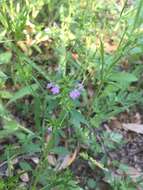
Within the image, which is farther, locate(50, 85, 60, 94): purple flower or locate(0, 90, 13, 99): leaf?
locate(0, 90, 13, 99): leaf

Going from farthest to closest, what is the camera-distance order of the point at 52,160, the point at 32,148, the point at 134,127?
1. the point at 134,127
2. the point at 52,160
3. the point at 32,148

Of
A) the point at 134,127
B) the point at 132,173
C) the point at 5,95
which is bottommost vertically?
the point at 132,173

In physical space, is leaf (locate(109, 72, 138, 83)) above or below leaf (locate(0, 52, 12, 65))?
below

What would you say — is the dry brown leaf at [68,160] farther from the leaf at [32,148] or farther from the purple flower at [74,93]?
the purple flower at [74,93]

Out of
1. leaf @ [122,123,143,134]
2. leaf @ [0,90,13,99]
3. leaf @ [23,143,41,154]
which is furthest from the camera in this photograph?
leaf @ [122,123,143,134]

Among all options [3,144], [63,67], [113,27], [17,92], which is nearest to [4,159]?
[3,144]

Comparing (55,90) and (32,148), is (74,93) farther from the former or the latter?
(32,148)

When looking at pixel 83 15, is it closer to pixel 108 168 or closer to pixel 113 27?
pixel 113 27

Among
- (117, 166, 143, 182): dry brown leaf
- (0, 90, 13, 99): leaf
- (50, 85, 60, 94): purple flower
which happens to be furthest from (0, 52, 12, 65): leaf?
(117, 166, 143, 182): dry brown leaf

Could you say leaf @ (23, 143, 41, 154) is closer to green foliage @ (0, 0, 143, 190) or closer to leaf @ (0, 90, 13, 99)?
green foliage @ (0, 0, 143, 190)

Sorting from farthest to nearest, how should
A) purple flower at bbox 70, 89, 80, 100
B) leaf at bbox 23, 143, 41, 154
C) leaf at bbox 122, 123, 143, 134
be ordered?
leaf at bbox 122, 123, 143, 134 < leaf at bbox 23, 143, 41, 154 < purple flower at bbox 70, 89, 80, 100

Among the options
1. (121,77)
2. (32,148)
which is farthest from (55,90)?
(121,77)
